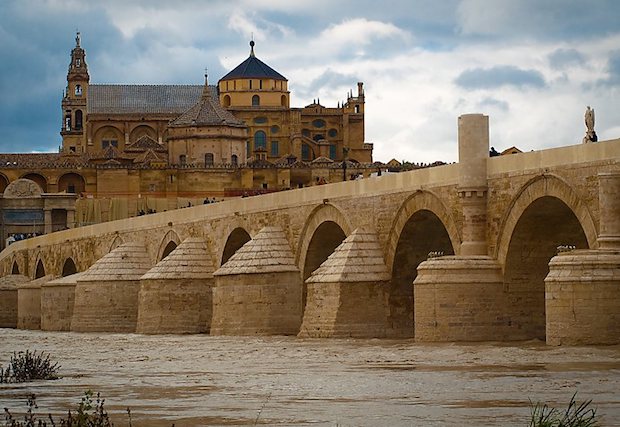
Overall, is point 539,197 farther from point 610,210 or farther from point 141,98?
point 141,98

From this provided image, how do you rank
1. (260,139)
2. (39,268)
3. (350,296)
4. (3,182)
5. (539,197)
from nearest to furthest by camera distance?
(539,197) → (350,296) → (39,268) → (3,182) → (260,139)

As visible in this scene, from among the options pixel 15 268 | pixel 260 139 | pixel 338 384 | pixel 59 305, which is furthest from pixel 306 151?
pixel 338 384

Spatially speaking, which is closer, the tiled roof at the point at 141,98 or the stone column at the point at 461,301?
the stone column at the point at 461,301

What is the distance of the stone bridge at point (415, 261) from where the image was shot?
29062mm

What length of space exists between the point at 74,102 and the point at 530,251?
4656 inches

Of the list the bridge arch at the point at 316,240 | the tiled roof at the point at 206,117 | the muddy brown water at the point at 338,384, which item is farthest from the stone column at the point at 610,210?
the tiled roof at the point at 206,117

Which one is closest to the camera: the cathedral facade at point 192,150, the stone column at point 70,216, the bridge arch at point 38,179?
the stone column at point 70,216

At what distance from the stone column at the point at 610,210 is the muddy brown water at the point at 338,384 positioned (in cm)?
217

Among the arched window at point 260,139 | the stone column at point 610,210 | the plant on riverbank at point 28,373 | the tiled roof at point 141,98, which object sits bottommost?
the plant on riverbank at point 28,373

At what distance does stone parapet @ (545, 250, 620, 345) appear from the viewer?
1099 inches

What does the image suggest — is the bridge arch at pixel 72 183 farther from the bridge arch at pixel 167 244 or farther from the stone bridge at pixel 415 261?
the stone bridge at pixel 415 261

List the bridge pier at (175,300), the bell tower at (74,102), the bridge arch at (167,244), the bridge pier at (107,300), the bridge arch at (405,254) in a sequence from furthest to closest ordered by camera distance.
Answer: the bell tower at (74,102), the bridge arch at (167,244), the bridge pier at (107,300), the bridge pier at (175,300), the bridge arch at (405,254)

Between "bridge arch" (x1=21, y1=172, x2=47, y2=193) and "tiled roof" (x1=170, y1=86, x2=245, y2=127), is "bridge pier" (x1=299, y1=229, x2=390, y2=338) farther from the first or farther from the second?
"bridge arch" (x1=21, y1=172, x2=47, y2=193)

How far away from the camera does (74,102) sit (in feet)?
486
